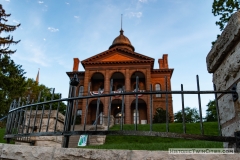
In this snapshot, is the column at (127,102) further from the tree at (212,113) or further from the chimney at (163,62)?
the tree at (212,113)

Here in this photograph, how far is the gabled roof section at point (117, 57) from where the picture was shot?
29828mm

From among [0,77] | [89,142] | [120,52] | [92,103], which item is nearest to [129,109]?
[92,103]

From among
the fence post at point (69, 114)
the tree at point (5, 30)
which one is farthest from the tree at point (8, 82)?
the fence post at point (69, 114)

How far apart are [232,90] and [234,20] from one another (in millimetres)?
757

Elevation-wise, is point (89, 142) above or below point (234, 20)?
below

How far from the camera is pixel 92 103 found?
29.7 metres

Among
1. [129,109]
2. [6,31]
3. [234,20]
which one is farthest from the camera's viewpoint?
[129,109]

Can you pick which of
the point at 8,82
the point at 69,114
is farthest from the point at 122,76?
the point at 69,114

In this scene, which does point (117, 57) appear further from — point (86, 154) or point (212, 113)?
point (86, 154)

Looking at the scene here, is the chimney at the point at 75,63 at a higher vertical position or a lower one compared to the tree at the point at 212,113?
higher

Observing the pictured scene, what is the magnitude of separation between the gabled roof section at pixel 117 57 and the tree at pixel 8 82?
35.3 ft

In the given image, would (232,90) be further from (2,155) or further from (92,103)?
(92,103)

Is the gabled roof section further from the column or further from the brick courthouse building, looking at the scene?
the column

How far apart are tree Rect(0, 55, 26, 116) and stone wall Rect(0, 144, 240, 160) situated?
1839cm
